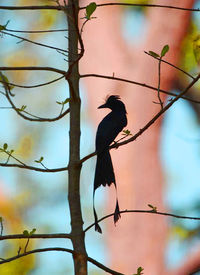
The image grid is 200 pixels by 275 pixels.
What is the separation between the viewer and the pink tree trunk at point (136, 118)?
934cm

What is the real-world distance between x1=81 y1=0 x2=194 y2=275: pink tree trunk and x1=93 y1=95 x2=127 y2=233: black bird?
12.7 feet

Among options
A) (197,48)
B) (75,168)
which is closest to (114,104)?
(197,48)

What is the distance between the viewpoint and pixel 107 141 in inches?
159

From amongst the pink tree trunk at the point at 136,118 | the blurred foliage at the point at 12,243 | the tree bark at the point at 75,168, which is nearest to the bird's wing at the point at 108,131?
the tree bark at the point at 75,168

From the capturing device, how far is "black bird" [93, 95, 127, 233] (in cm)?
361

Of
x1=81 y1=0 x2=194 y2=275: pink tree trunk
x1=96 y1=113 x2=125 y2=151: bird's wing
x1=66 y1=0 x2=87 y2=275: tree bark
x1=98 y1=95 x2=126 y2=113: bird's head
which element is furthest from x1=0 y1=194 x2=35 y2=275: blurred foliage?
x1=66 y1=0 x2=87 y2=275: tree bark

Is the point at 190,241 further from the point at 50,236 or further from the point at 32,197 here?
the point at 50,236

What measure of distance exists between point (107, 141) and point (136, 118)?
18.5 feet

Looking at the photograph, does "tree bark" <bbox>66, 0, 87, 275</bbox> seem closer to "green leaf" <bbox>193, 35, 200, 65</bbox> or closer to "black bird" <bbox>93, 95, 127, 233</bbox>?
"black bird" <bbox>93, 95, 127, 233</bbox>

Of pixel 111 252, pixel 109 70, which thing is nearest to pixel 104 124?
pixel 111 252

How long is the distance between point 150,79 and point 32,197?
8.20 metres

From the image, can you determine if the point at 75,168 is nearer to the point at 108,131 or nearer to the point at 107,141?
the point at 107,141

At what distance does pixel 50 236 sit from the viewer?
2936 mm

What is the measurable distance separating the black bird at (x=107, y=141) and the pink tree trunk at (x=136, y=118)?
3.87m
